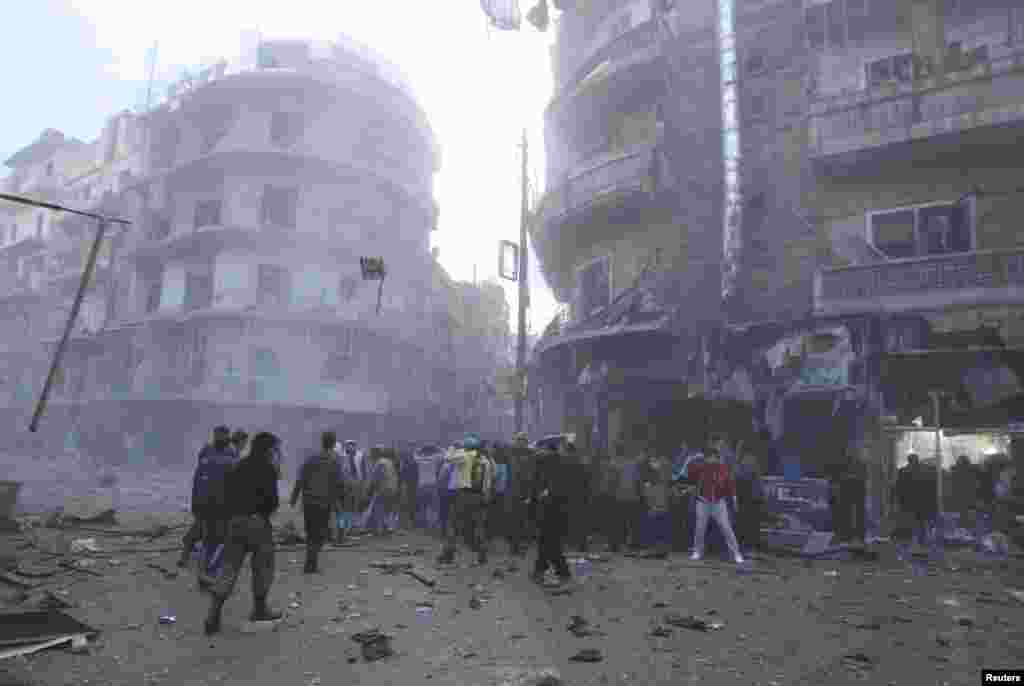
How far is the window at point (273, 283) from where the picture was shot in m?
34.6

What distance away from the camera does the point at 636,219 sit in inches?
809

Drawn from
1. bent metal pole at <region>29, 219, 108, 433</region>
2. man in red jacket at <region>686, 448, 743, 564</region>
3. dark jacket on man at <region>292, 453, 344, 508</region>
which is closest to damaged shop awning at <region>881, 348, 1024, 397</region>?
man in red jacket at <region>686, 448, 743, 564</region>

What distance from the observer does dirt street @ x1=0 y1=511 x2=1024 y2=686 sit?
17.4 feet

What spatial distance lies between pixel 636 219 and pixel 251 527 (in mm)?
16315

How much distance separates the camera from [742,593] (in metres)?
8.29

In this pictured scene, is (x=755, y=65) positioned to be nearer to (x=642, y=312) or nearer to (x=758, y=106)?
(x=758, y=106)

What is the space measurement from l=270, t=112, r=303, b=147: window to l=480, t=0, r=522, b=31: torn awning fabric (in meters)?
16.4

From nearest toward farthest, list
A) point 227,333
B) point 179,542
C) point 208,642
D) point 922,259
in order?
point 208,642 < point 179,542 < point 922,259 < point 227,333

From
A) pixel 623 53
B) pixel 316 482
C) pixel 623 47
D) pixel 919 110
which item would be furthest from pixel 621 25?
pixel 316 482

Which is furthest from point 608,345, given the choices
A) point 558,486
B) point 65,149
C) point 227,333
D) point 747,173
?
point 65,149

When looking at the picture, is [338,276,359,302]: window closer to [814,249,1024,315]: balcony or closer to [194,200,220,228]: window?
[194,200,220,228]: window

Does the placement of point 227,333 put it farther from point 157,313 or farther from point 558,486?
point 558,486

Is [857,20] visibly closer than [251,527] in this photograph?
No

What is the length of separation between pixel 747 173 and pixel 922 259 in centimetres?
511
